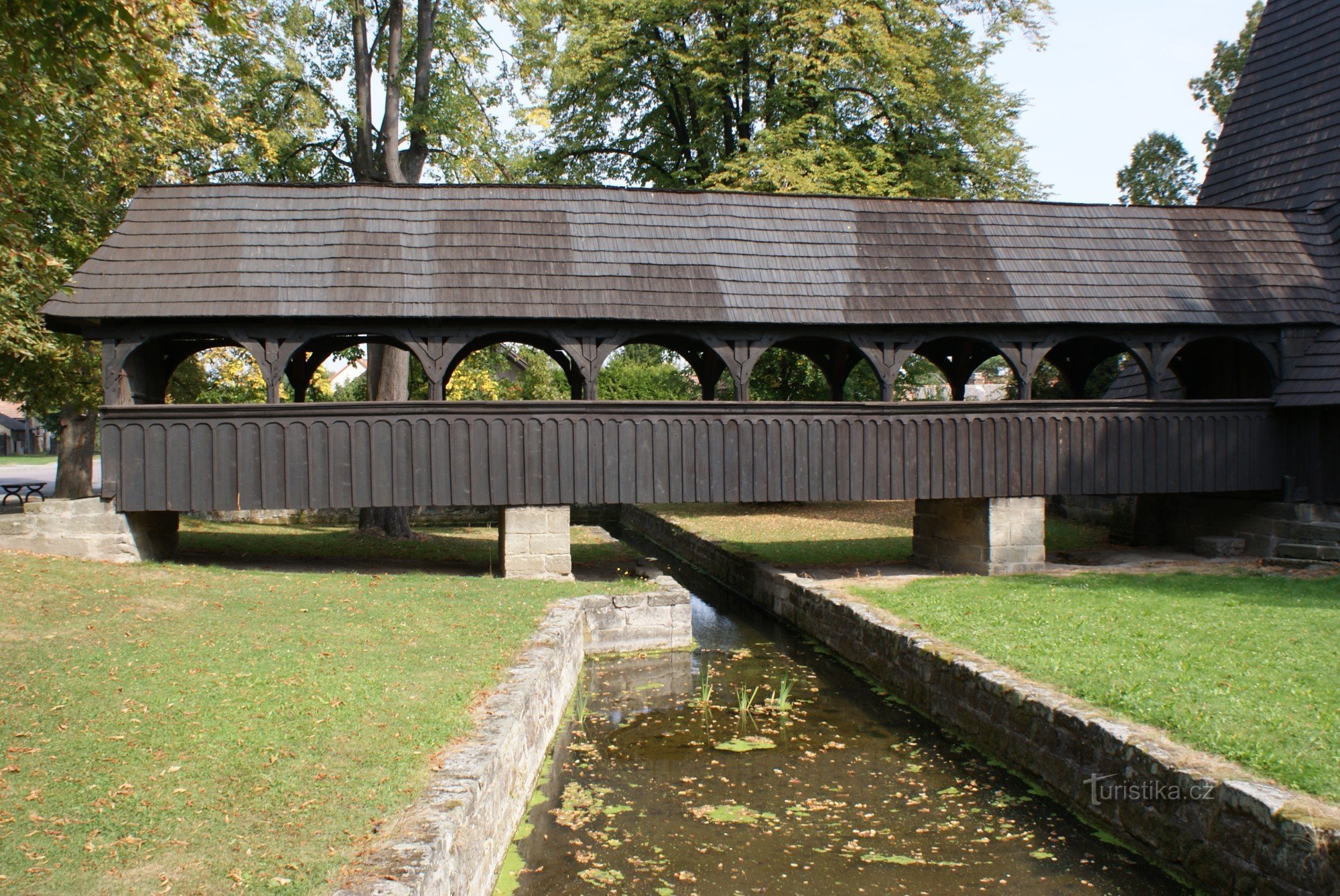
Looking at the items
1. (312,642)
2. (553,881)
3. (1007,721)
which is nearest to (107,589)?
(312,642)

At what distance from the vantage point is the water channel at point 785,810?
5.82 meters

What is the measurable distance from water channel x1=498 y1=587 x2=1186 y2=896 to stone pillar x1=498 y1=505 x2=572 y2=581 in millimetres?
3047

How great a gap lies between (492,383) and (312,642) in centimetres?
1835

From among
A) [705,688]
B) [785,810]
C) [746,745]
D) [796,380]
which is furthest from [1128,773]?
[796,380]

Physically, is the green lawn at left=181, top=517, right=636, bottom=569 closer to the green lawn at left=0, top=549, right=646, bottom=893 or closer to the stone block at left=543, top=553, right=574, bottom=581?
the stone block at left=543, top=553, right=574, bottom=581

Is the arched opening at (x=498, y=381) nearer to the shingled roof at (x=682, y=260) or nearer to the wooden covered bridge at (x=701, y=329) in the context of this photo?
the shingled roof at (x=682, y=260)

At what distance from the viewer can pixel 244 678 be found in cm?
701

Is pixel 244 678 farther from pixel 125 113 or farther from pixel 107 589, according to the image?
pixel 125 113

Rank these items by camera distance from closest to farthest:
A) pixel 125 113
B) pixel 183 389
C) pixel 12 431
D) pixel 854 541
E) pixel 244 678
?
pixel 244 678
pixel 125 113
pixel 854 541
pixel 183 389
pixel 12 431

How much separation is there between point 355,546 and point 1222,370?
1473 cm

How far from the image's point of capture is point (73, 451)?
64.0 feet

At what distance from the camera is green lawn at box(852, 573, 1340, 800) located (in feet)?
19.9

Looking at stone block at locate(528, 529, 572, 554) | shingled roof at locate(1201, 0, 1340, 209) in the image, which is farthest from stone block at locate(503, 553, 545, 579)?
shingled roof at locate(1201, 0, 1340, 209)

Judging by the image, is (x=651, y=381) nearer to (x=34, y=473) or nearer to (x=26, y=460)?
(x=34, y=473)
